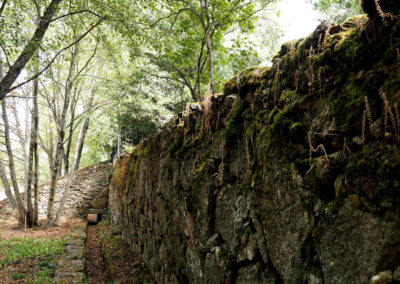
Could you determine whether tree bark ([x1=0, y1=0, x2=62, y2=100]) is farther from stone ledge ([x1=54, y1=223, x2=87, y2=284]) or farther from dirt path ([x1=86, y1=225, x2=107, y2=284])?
dirt path ([x1=86, y1=225, x2=107, y2=284])

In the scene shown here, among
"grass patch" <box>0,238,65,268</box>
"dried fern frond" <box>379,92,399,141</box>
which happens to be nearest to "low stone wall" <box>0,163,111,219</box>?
"grass patch" <box>0,238,65,268</box>

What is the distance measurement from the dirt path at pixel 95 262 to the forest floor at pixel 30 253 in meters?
0.72

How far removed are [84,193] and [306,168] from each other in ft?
48.3

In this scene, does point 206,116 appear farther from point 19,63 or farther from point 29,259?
point 29,259

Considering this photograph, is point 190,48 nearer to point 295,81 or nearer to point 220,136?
point 220,136

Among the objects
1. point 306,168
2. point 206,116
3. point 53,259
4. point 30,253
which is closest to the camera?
point 306,168

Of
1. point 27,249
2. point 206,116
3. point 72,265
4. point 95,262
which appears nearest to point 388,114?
point 206,116

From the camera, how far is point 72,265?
5836 mm

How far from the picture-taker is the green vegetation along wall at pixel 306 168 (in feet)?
4.28

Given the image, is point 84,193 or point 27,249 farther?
point 84,193

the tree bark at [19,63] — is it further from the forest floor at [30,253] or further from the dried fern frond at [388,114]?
the dried fern frond at [388,114]

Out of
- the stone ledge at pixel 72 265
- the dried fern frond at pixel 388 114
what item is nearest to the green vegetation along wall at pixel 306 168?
the dried fern frond at pixel 388 114

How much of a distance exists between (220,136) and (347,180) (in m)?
1.61

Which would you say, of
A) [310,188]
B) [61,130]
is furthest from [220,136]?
[61,130]
